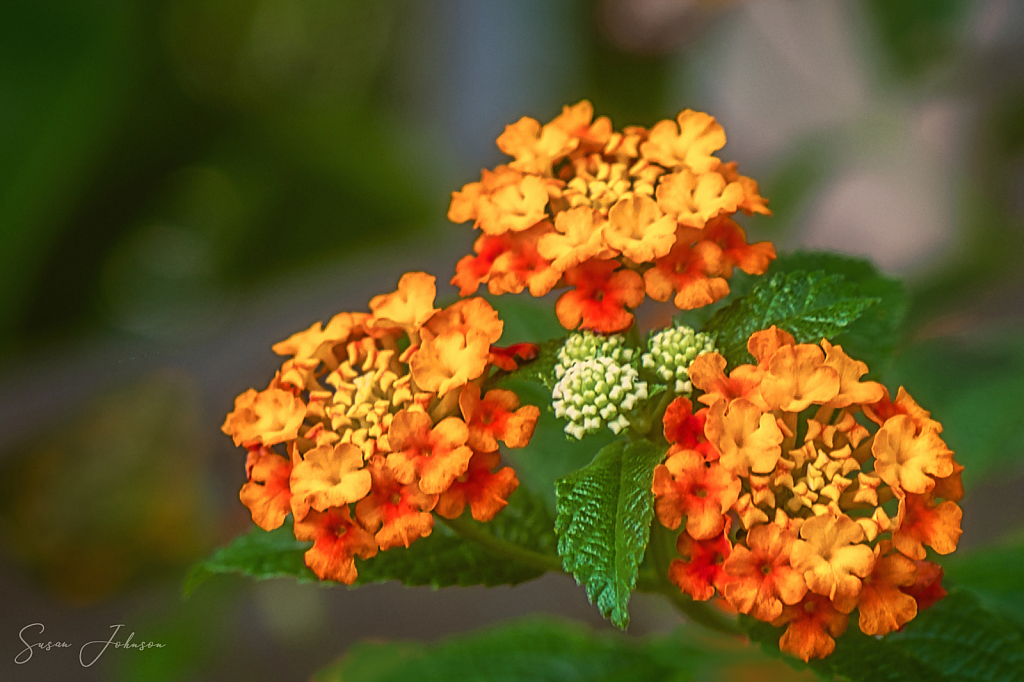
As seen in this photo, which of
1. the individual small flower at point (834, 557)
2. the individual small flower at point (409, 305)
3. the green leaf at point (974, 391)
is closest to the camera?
the individual small flower at point (834, 557)

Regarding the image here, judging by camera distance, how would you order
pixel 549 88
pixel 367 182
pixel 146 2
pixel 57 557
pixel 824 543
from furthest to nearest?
pixel 549 88
pixel 367 182
pixel 146 2
pixel 57 557
pixel 824 543

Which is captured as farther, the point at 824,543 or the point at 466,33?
the point at 466,33

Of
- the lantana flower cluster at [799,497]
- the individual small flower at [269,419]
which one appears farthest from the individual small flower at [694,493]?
the individual small flower at [269,419]

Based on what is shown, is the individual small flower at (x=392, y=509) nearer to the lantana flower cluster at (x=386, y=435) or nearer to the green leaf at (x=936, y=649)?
the lantana flower cluster at (x=386, y=435)


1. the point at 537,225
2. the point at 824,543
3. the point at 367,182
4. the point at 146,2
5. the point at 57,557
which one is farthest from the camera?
the point at 367,182

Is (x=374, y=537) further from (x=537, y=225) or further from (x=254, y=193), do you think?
(x=254, y=193)

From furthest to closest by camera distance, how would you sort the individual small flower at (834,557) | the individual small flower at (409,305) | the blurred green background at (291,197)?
the blurred green background at (291,197), the individual small flower at (409,305), the individual small flower at (834,557)

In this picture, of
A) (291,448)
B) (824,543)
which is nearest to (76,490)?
(291,448)
